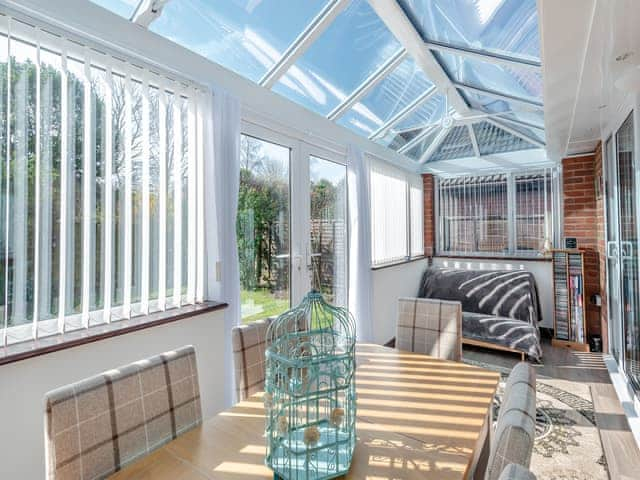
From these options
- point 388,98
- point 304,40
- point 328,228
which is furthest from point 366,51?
point 328,228

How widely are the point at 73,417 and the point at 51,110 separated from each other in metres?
1.28

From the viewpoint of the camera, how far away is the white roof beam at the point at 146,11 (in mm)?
1829

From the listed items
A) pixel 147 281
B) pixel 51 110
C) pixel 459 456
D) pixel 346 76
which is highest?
pixel 346 76

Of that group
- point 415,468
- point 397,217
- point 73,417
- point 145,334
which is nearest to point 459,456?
point 415,468

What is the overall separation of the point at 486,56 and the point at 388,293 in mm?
2643

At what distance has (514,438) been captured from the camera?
70cm

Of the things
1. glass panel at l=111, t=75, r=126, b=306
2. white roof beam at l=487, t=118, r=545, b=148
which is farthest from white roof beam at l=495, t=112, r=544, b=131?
glass panel at l=111, t=75, r=126, b=306

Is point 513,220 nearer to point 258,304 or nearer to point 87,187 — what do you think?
point 258,304

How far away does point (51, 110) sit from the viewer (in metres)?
1.52

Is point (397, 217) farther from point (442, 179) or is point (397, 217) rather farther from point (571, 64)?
point (571, 64)

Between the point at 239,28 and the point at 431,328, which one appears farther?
the point at 239,28

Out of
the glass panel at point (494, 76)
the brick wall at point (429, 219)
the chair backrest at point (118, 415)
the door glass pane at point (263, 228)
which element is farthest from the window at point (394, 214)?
the chair backrest at point (118, 415)

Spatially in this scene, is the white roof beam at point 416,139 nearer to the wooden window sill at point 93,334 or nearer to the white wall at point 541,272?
the white wall at point 541,272

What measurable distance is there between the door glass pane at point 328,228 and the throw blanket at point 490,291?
72.3 inches
